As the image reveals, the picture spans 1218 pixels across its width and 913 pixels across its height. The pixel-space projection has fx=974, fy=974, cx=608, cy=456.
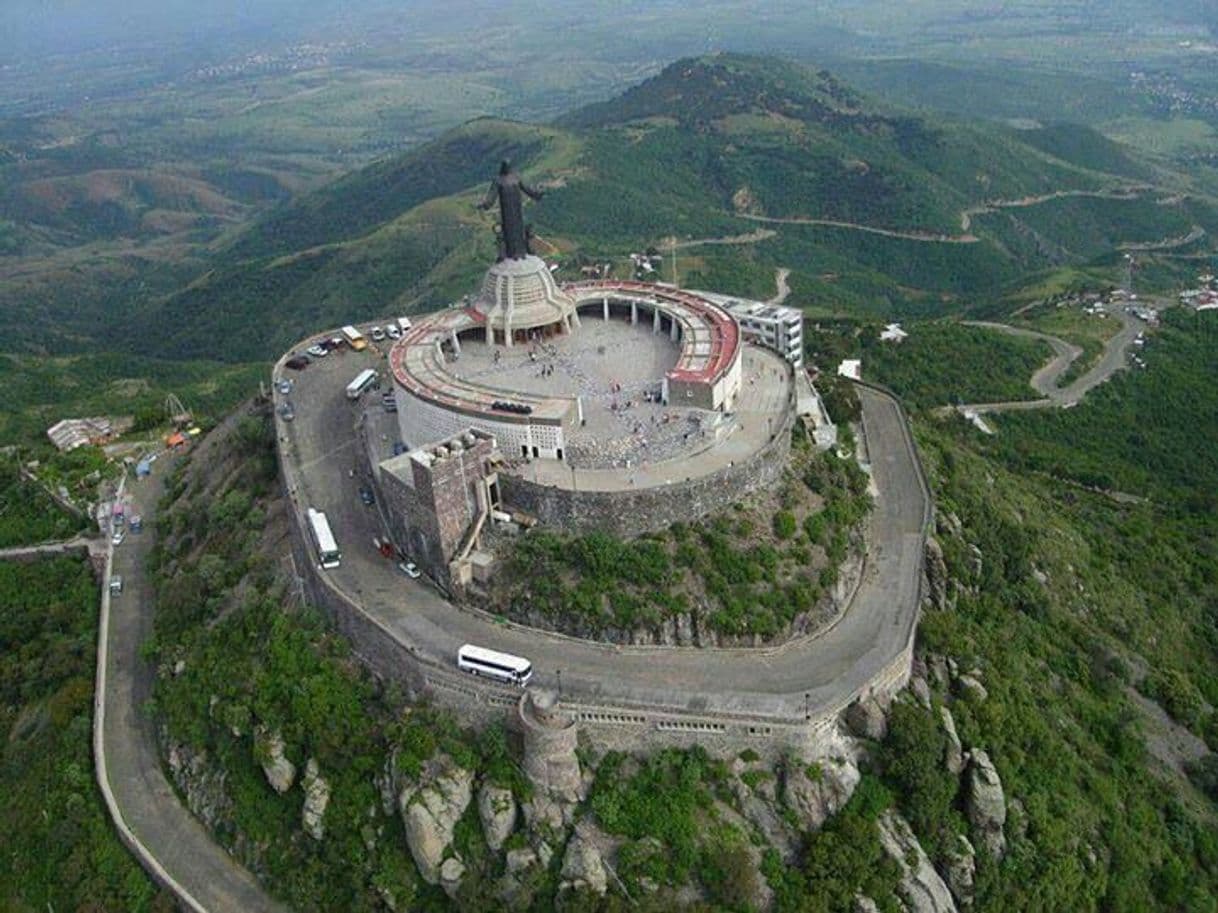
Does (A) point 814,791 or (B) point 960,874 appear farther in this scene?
(A) point 814,791

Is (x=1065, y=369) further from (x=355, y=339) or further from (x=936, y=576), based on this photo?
(x=355, y=339)

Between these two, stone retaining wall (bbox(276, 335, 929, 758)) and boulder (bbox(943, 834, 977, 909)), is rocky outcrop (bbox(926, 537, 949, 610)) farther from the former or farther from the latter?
boulder (bbox(943, 834, 977, 909))

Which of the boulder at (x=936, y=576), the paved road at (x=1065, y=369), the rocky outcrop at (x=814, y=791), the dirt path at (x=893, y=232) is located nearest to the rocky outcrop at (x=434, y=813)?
the rocky outcrop at (x=814, y=791)

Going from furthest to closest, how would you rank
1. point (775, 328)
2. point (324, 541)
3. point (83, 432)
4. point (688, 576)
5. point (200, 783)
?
point (83, 432), point (775, 328), point (324, 541), point (200, 783), point (688, 576)

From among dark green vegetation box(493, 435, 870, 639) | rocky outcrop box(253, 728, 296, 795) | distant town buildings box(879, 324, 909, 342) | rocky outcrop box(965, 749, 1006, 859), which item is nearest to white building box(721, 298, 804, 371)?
distant town buildings box(879, 324, 909, 342)

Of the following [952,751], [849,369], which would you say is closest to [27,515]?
[849,369]

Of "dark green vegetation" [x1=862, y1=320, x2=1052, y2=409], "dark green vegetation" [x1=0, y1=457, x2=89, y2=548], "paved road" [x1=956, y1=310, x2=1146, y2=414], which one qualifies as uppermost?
"dark green vegetation" [x1=0, y1=457, x2=89, y2=548]
